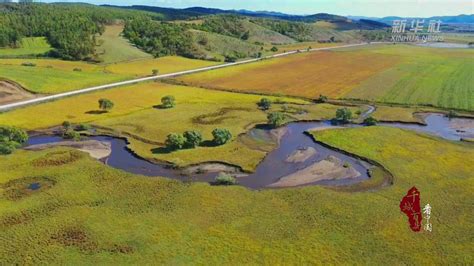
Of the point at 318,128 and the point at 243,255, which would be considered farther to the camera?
the point at 318,128

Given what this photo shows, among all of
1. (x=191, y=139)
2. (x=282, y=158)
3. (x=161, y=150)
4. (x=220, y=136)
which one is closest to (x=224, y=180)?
(x=282, y=158)

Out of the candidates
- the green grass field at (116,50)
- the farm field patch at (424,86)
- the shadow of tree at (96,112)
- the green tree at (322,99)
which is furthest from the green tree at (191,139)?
the green grass field at (116,50)

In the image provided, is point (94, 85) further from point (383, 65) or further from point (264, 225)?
point (383, 65)

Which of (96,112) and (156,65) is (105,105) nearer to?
(96,112)

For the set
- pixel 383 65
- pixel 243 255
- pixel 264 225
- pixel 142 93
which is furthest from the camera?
pixel 383 65

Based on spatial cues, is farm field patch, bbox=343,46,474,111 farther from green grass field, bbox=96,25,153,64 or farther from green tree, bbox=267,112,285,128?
green grass field, bbox=96,25,153,64

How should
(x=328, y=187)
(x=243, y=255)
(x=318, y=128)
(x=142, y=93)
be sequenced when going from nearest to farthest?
(x=243, y=255), (x=328, y=187), (x=318, y=128), (x=142, y=93)

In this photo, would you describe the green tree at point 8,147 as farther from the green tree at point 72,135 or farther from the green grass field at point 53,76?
the green grass field at point 53,76

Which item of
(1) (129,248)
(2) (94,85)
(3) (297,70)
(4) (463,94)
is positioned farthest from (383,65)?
(1) (129,248)
